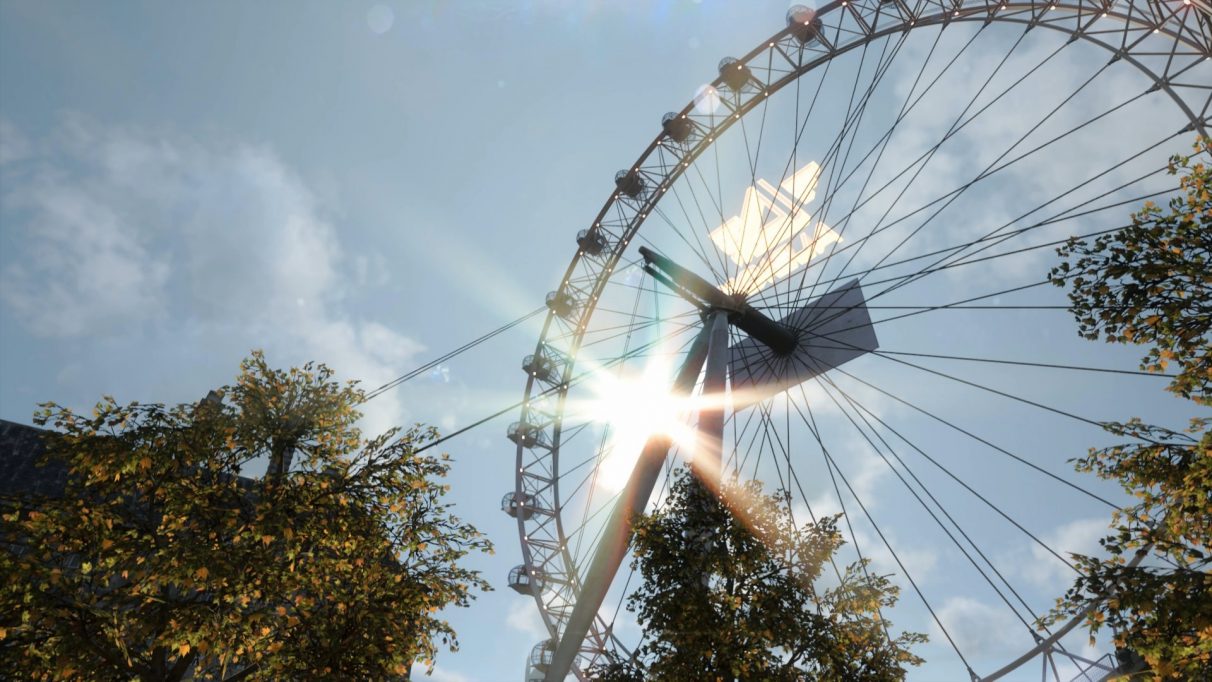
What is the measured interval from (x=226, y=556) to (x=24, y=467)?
73.1 ft

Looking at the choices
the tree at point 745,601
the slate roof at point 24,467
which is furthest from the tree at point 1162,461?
the slate roof at point 24,467

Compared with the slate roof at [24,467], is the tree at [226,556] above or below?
below

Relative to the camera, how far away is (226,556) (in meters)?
9.64

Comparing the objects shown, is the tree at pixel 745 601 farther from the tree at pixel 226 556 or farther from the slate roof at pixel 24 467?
the slate roof at pixel 24 467

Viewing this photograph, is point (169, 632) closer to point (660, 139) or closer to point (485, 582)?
point (485, 582)

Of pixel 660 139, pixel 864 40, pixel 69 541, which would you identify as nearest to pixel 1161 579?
pixel 69 541

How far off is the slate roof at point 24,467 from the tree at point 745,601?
22.7 meters

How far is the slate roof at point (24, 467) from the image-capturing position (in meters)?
25.0

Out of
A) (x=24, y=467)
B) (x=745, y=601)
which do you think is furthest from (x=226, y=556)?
(x=24, y=467)

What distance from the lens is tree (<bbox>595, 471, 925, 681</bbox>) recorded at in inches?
472

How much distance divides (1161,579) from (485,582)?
371 inches

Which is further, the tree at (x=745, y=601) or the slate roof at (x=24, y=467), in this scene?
the slate roof at (x=24, y=467)

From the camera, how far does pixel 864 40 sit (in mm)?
23453

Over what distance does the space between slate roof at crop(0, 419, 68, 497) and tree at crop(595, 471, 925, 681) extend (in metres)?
22.7
